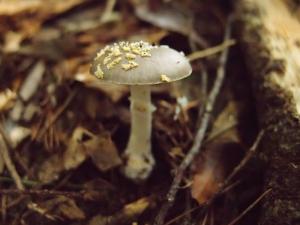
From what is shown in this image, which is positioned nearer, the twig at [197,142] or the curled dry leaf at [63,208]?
the twig at [197,142]

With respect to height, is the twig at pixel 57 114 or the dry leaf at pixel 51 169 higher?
the twig at pixel 57 114

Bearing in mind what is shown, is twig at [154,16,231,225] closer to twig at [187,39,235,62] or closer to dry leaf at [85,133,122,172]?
twig at [187,39,235,62]

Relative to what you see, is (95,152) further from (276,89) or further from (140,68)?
(276,89)

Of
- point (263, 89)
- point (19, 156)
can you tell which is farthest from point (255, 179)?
point (19, 156)

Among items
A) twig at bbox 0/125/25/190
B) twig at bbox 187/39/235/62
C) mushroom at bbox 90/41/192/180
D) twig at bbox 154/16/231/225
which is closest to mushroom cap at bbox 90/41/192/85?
mushroom at bbox 90/41/192/180

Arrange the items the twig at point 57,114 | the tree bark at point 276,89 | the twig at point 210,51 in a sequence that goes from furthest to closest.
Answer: the twig at point 210,51
the twig at point 57,114
the tree bark at point 276,89

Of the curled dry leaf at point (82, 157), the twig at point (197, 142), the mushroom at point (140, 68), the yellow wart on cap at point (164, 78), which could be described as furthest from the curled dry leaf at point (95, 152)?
the yellow wart on cap at point (164, 78)

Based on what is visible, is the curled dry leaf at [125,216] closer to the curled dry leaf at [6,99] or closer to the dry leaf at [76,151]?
the dry leaf at [76,151]
